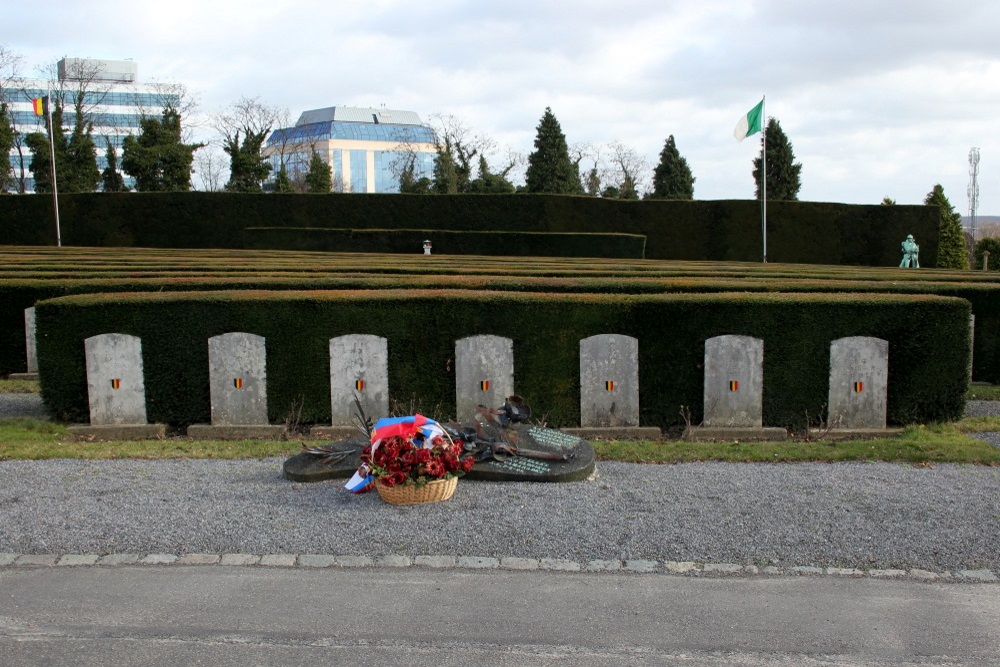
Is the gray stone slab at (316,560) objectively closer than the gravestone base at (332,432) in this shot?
Yes

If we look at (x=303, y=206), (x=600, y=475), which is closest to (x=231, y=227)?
(x=303, y=206)

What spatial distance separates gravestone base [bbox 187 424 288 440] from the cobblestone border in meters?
4.22

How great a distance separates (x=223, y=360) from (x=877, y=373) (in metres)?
7.42

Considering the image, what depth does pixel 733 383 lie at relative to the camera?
10.1 m

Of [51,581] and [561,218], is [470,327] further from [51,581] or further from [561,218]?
[561,218]

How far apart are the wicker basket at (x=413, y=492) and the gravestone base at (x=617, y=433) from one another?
3618 mm

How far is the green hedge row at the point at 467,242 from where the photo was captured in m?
30.5

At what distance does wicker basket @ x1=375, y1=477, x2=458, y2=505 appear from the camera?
6379 millimetres

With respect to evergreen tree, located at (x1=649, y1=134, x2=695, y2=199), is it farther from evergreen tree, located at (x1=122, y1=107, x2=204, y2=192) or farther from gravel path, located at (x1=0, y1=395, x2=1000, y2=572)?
gravel path, located at (x1=0, y1=395, x2=1000, y2=572)

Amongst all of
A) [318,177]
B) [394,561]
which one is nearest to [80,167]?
[318,177]

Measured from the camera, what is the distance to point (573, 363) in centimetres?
1029

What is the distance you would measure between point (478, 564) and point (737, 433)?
5175mm

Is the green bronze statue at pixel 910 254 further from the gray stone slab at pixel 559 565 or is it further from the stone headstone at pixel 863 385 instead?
the gray stone slab at pixel 559 565

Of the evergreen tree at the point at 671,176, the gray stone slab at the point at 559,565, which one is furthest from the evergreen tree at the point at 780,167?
the gray stone slab at the point at 559,565
